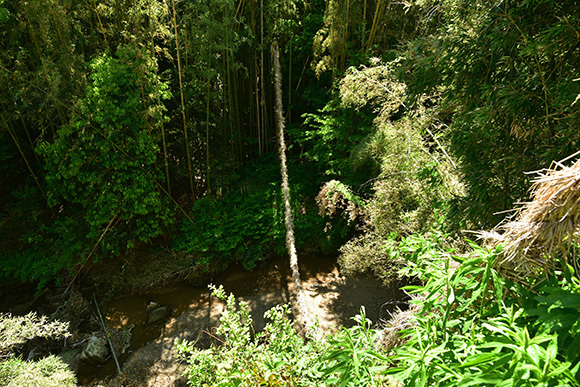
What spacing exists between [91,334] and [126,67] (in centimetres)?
356

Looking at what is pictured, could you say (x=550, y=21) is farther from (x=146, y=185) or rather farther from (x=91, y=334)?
(x=91, y=334)

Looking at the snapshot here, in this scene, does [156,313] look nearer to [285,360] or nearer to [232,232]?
[232,232]

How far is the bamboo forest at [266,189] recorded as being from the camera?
1430 mm

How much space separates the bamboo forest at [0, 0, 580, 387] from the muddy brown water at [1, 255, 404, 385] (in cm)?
3

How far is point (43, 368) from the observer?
2326 millimetres

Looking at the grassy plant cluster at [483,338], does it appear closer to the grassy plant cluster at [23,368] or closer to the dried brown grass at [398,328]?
the dried brown grass at [398,328]

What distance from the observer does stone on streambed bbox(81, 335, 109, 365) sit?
3.86m

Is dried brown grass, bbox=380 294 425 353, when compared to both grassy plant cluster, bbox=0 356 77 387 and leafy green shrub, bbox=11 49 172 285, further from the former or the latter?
leafy green shrub, bbox=11 49 172 285

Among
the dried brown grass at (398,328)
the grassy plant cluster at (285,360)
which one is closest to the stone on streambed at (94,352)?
the grassy plant cluster at (285,360)

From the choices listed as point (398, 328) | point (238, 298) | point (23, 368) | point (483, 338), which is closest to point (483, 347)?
point (483, 338)

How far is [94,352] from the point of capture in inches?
153

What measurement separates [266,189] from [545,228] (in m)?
5.14

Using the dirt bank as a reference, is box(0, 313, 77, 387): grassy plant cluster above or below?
above

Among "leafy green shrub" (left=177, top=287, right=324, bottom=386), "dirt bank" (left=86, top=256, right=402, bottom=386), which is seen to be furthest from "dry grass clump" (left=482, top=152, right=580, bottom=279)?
"dirt bank" (left=86, top=256, right=402, bottom=386)
